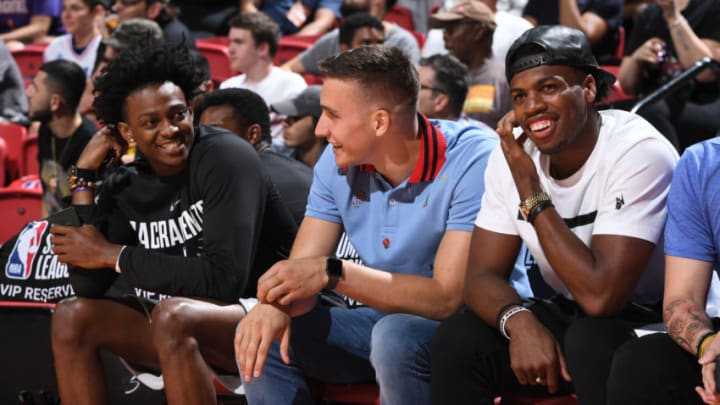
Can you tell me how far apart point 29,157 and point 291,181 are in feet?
9.64

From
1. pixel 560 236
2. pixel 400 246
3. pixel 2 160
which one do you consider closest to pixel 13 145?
pixel 2 160

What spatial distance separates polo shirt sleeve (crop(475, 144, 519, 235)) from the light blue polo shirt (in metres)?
0.14

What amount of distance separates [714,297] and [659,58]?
2.66 m

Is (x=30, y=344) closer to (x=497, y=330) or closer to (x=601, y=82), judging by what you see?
(x=497, y=330)

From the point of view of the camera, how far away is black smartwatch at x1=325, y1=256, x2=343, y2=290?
306cm

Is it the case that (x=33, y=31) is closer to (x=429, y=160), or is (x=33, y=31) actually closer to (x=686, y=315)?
(x=429, y=160)

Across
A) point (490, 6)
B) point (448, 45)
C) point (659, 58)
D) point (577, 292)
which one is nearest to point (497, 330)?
point (577, 292)

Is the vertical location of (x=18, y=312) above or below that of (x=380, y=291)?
below

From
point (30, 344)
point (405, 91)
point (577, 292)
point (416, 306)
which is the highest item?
point (405, 91)

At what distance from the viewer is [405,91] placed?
3291mm

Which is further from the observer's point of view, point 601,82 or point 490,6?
point 490,6

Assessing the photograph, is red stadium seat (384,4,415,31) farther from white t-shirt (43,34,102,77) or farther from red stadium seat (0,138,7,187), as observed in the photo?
red stadium seat (0,138,7,187)

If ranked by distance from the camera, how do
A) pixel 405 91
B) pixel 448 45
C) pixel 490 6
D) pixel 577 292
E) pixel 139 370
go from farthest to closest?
pixel 490 6
pixel 448 45
pixel 139 370
pixel 405 91
pixel 577 292

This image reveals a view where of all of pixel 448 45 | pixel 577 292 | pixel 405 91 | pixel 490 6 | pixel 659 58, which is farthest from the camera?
pixel 490 6
